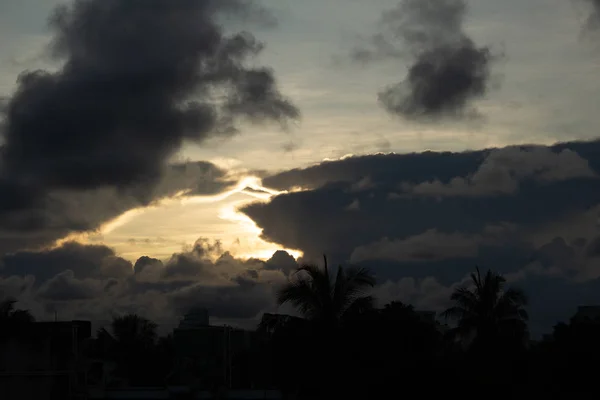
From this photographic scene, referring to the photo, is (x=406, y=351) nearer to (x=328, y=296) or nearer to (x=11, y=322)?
(x=328, y=296)

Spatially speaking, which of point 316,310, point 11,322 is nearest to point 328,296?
point 316,310

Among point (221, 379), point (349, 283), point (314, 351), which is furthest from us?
point (221, 379)

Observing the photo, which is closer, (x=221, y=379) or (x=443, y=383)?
(x=443, y=383)

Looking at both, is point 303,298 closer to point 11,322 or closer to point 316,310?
point 316,310

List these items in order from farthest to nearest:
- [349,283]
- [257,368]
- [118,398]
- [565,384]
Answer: [257,368], [349,283], [565,384], [118,398]

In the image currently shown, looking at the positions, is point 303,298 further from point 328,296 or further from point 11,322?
point 11,322

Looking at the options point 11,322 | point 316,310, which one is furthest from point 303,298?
point 11,322

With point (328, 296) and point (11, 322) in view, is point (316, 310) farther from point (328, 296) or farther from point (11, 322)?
point (11, 322)

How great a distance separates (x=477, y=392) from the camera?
32.8 meters

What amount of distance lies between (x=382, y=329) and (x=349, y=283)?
123 inches

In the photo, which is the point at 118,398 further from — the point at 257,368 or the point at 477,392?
the point at 257,368

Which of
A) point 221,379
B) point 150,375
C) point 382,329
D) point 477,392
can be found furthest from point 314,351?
point 150,375

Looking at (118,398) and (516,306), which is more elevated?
(516,306)

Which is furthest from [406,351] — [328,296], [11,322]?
[11,322]
